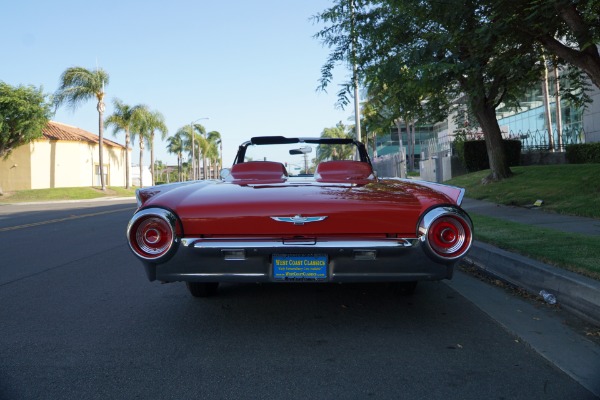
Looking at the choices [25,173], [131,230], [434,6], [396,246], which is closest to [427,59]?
[434,6]

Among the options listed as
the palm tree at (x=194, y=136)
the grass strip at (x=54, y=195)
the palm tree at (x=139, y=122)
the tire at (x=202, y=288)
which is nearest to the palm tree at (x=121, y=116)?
the palm tree at (x=139, y=122)

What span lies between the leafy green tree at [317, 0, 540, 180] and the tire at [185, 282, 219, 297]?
191 inches

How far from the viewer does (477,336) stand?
3840 millimetres

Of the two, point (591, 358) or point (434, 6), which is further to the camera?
point (434, 6)

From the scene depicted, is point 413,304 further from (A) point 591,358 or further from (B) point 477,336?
(A) point 591,358

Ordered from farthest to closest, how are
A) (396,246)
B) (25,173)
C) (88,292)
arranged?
(25,173) < (88,292) < (396,246)

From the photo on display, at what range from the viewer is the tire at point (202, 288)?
4.92 metres

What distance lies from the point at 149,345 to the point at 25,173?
42102mm

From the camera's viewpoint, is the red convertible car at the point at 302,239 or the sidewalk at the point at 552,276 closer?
the red convertible car at the point at 302,239

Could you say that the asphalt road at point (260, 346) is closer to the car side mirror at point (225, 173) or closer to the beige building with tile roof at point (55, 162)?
the car side mirror at point (225, 173)

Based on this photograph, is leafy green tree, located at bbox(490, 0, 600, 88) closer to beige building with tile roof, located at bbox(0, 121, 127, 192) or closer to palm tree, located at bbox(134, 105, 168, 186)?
beige building with tile roof, located at bbox(0, 121, 127, 192)

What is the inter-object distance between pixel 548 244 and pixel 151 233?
502 cm

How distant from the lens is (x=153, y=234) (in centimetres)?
377

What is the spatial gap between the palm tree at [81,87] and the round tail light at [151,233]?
4080 cm
